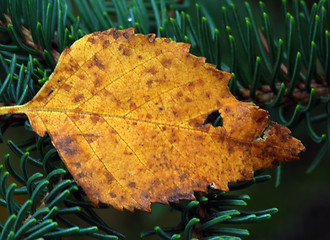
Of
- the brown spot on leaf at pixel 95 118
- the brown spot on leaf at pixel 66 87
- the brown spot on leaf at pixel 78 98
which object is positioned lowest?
the brown spot on leaf at pixel 95 118

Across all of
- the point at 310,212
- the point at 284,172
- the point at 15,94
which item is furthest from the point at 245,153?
the point at 310,212

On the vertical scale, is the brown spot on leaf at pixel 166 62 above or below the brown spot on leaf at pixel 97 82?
below

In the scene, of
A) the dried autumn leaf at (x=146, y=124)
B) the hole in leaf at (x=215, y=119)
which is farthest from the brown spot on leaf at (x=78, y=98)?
the hole in leaf at (x=215, y=119)

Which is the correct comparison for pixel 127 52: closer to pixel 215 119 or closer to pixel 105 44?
pixel 105 44

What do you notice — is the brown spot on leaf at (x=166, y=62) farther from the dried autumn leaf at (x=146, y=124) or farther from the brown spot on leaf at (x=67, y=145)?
the brown spot on leaf at (x=67, y=145)

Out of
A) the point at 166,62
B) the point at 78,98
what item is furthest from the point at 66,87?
the point at 166,62

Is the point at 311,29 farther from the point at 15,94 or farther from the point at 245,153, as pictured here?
the point at 15,94
